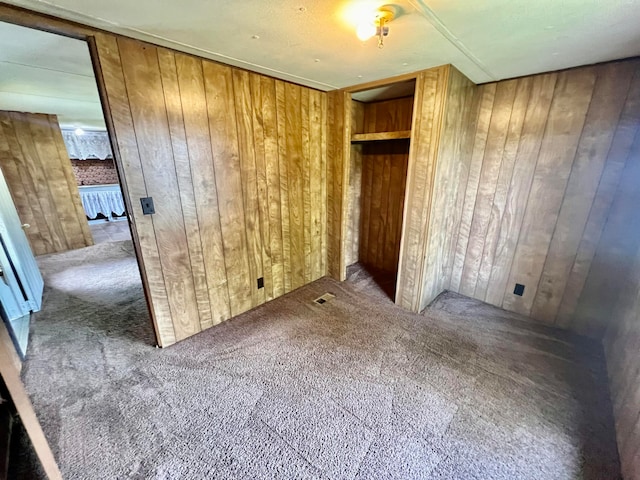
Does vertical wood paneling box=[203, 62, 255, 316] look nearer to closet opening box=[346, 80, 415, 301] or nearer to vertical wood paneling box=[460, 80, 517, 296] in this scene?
closet opening box=[346, 80, 415, 301]

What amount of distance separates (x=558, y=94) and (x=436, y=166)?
41.0 inches

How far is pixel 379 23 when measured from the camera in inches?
47.6

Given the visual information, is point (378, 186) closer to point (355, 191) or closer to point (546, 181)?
point (355, 191)


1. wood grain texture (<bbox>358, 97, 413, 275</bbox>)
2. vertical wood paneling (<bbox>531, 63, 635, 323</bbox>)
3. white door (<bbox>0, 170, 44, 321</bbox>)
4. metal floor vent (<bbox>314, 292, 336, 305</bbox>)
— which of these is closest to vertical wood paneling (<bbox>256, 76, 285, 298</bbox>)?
metal floor vent (<bbox>314, 292, 336, 305</bbox>)

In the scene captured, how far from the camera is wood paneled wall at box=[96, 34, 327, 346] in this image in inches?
63.9

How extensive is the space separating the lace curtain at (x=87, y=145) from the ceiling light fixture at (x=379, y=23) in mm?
6928

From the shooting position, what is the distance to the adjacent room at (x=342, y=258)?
1.25 m

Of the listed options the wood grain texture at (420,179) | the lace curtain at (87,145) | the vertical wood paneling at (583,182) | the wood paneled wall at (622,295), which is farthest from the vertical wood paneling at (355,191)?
the lace curtain at (87,145)

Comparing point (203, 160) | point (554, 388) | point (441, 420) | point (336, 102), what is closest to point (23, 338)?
point (203, 160)

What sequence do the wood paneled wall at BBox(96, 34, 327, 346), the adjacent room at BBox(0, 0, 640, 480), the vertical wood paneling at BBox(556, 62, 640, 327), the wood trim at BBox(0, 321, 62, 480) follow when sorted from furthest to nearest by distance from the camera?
the vertical wood paneling at BBox(556, 62, 640, 327) → the wood paneled wall at BBox(96, 34, 327, 346) → the adjacent room at BBox(0, 0, 640, 480) → the wood trim at BBox(0, 321, 62, 480)

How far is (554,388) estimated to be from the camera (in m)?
1.62

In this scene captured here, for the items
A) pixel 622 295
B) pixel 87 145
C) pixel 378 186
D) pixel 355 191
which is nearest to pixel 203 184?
pixel 355 191

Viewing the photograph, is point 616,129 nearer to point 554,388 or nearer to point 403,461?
point 554,388

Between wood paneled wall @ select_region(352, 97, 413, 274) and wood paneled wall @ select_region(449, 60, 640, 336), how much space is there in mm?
722
